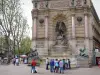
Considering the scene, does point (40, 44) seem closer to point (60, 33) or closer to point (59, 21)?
point (60, 33)

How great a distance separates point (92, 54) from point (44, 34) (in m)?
9.21

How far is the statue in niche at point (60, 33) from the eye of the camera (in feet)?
143

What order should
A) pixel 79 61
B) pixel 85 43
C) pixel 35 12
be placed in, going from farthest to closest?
pixel 35 12 < pixel 85 43 < pixel 79 61

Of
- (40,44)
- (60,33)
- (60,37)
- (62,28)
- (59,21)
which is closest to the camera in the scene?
(60,37)

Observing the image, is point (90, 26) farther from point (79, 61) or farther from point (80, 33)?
point (79, 61)

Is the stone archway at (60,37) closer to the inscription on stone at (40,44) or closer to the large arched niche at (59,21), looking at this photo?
the large arched niche at (59,21)

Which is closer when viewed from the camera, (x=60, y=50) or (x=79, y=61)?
(x=79, y=61)

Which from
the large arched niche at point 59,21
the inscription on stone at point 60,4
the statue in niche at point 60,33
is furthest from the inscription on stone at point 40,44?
the inscription on stone at point 60,4

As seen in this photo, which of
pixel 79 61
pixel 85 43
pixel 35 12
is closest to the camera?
pixel 79 61

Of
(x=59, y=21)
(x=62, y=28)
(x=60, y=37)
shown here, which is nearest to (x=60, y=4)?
(x=59, y=21)

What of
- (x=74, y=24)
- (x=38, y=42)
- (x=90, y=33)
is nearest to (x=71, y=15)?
(x=74, y=24)

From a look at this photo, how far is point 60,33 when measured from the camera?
44.9 meters

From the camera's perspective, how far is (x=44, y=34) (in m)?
45.0

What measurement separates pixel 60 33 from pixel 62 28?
1003 mm
